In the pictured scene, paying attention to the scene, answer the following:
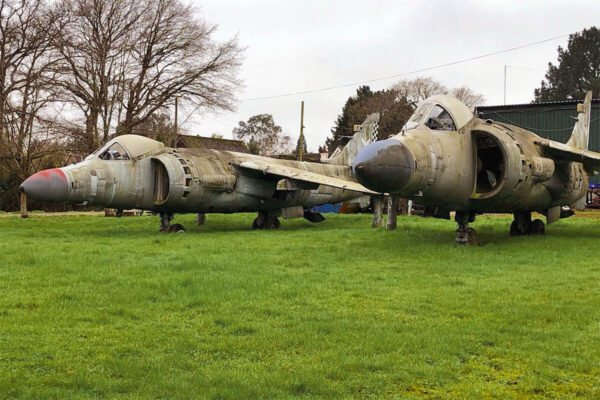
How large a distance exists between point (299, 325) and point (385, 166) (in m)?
5.51

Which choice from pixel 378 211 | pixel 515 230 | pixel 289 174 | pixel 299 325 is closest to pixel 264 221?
pixel 289 174

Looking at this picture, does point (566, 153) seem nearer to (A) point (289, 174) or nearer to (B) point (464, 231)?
(B) point (464, 231)

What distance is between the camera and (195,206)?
17953mm

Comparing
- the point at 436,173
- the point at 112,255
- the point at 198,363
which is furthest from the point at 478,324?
the point at 112,255

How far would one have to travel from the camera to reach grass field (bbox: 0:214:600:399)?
456 cm

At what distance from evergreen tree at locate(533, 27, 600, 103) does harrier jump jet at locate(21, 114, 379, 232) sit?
56566mm

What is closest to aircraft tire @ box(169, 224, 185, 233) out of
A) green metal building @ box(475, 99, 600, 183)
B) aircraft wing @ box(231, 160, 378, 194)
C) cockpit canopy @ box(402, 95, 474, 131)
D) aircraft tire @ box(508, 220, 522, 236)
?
aircraft wing @ box(231, 160, 378, 194)

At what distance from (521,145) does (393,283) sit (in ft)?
20.7

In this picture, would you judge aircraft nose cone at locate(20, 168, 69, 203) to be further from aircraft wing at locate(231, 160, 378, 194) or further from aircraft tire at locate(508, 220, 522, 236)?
aircraft tire at locate(508, 220, 522, 236)

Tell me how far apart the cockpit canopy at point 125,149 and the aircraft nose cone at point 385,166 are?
8.40 m

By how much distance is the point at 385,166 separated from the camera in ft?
36.4

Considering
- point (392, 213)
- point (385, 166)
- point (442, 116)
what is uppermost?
point (442, 116)

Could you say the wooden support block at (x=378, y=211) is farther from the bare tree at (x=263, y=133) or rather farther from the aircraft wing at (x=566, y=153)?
A: the bare tree at (x=263, y=133)

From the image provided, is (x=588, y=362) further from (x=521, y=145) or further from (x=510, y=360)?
(x=521, y=145)
